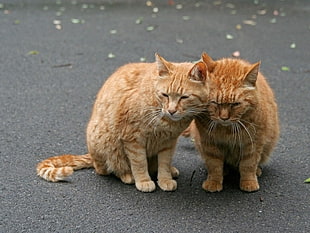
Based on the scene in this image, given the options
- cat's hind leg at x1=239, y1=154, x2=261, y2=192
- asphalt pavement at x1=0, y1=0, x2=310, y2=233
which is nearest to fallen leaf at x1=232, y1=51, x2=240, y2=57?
asphalt pavement at x1=0, y1=0, x2=310, y2=233

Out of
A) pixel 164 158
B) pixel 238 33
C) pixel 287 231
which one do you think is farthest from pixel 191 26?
pixel 287 231

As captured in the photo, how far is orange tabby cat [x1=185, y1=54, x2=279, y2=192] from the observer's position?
3.58m

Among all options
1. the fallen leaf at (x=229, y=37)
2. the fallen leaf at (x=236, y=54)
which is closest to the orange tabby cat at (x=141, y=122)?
the fallen leaf at (x=236, y=54)

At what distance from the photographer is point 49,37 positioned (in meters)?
8.30

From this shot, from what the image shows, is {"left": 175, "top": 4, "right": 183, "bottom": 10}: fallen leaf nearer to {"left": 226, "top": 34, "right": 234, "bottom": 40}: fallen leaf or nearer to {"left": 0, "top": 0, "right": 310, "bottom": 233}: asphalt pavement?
{"left": 0, "top": 0, "right": 310, "bottom": 233}: asphalt pavement

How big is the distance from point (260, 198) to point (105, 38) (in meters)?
5.01

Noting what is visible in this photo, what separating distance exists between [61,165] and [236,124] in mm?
1423

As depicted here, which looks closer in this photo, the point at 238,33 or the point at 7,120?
the point at 7,120

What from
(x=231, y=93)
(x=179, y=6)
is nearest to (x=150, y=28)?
(x=179, y=6)

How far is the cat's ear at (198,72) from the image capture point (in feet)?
11.6

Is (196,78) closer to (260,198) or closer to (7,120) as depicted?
(260,198)

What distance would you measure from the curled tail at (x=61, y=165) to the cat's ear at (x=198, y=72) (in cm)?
120

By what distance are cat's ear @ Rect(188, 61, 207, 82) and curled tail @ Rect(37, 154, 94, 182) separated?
3.94 ft

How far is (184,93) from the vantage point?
11.7 ft
